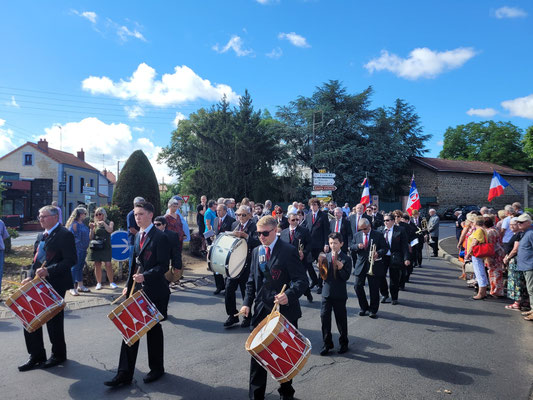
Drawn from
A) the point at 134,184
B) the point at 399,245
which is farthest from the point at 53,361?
the point at 134,184

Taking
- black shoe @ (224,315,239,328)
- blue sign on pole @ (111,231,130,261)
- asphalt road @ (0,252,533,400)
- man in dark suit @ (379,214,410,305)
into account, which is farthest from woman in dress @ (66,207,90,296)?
man in dark suit @ (379,214,410,305)

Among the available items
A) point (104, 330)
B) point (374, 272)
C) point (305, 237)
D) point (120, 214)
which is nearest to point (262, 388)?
point (104, 330)

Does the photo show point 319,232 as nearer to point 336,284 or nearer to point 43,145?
point 336,284

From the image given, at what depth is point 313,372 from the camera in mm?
4582

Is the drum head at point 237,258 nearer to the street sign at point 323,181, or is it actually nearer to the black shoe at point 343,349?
the black shoe at point 343,349

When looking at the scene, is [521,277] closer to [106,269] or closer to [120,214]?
[106,269]

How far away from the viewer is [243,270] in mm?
6648

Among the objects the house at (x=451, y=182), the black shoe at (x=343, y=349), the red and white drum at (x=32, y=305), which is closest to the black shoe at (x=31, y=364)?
the red and white drum at (x=32, y=305)

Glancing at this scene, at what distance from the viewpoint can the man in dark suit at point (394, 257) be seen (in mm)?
7945

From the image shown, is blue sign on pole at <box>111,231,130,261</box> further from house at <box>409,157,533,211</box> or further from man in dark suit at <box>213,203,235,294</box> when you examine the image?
house at <box>409,157,533,211</box>

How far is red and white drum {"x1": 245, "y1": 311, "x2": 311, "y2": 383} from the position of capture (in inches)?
132

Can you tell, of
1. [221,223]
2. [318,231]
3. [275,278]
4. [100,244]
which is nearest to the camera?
[275,278]

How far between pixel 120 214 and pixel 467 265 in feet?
37.5

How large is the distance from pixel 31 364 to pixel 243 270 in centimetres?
333
